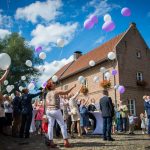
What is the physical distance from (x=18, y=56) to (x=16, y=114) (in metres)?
33.1

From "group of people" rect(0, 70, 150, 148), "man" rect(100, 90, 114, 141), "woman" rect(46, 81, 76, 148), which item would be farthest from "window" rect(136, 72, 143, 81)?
"woman" rect(46, 81, 76, 148)

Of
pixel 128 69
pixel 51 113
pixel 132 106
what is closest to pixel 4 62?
pixel 51 113

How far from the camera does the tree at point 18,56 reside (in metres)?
43.9

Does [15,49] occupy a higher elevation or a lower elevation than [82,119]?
higher

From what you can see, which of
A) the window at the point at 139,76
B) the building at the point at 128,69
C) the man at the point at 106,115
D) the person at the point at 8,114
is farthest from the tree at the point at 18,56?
the man at the point at 106,115

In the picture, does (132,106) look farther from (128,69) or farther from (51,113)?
(51,113)

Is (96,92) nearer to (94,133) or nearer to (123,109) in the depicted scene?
(123,109)

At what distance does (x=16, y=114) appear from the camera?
43.1 ft

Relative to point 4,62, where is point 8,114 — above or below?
below

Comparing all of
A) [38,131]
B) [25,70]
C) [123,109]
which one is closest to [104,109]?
[38,131]

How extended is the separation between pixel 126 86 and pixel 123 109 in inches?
385

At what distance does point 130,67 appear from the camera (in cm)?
3038

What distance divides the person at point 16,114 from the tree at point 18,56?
98.2 ft

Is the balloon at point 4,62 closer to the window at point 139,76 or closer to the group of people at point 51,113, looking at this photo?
the group of people at point 51,113
